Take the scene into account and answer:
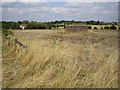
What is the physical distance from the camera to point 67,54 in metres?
6.32

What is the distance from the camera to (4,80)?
4.61 meters

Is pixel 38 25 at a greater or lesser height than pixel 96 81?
greater

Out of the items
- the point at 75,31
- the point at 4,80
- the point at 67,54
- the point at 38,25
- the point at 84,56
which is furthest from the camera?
the point at 38,25

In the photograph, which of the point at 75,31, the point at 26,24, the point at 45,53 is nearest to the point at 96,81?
the point at 45,53

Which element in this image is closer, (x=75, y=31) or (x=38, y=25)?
(x=75, y=31)

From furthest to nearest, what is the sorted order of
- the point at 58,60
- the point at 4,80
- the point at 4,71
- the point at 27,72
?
1. the point at 58,60
2. the point at 4,71
3. the point at 27,72
4. the point at 4,80

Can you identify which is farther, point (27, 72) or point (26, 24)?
point (26, 24)

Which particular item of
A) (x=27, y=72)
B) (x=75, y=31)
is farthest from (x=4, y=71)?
(x=75, y=31)

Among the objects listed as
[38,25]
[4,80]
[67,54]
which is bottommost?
[4,80]

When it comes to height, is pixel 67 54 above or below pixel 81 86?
above

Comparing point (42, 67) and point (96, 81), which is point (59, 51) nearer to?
point (42, 67)

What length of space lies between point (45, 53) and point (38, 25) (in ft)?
213

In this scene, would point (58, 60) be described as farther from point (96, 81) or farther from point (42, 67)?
point (96, 81)

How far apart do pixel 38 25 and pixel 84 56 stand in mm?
64632
